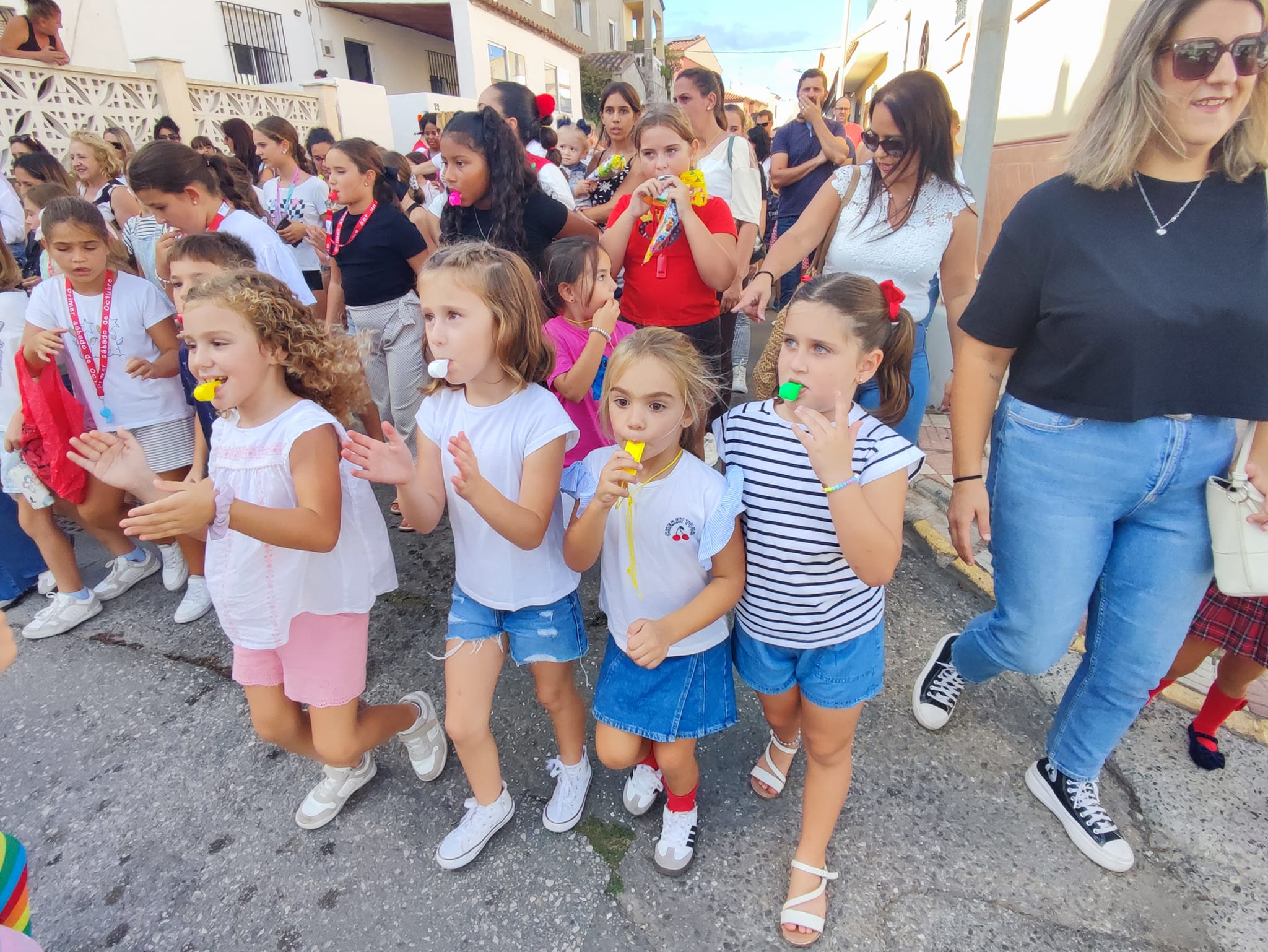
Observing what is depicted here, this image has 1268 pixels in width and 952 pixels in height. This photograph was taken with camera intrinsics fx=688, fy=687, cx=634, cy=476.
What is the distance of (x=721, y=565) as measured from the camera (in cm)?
163

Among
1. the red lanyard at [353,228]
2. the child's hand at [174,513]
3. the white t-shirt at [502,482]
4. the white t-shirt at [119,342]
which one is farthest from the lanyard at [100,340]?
the white t-shirt at [502,482]

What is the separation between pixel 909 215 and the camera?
2.35 m

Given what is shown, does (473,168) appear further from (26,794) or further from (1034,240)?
(26,794)

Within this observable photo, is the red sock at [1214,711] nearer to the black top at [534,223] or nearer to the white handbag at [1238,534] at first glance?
the white handbag at [1238,534]

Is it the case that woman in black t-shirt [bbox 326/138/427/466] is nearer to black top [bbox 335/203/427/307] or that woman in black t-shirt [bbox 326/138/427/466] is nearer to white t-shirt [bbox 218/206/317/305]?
black top [bbox 335/203/427/307]

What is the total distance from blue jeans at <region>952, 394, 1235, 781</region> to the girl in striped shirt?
1.24ft

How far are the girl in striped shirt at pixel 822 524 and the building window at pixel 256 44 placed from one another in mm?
15667

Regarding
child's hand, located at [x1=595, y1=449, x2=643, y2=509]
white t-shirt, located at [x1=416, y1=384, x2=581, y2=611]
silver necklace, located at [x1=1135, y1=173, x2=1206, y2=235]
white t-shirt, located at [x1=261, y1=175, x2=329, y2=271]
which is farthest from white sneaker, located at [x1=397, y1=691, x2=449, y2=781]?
white t-shirt, located at [x1=261, y1=175, x2=329, y2=271]

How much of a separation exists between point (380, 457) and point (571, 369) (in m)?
0.89

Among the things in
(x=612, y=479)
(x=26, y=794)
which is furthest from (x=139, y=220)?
(x=612, y=479)

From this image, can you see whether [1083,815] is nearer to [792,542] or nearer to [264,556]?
[792,542]

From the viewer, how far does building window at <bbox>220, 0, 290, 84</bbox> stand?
12.9m

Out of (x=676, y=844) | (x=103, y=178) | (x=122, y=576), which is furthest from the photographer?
(x=103, y=178)

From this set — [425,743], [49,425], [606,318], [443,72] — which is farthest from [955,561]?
[443,72]
